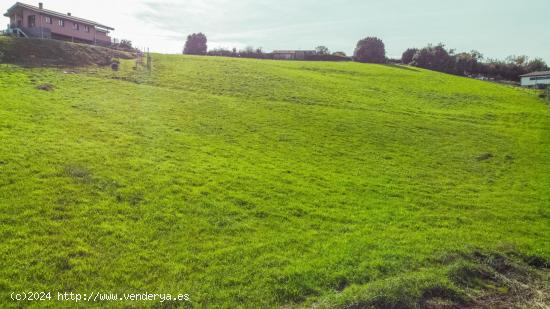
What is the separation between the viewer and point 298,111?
116 feet

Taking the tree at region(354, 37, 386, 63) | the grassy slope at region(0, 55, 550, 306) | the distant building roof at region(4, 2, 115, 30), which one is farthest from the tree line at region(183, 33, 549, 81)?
the grassy slope at region(0, 55, 550, 306)

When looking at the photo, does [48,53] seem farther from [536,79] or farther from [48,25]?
[536,79]

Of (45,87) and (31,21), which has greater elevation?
(31,21)

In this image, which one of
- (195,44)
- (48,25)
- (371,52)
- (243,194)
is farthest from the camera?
(195,44)

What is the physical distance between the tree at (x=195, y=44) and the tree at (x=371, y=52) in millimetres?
48614

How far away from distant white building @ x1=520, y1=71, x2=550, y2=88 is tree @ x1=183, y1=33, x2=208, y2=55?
303 feet

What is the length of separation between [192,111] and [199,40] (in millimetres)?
95387

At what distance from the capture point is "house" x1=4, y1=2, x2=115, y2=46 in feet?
167

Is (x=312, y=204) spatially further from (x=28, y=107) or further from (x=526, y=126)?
(x=526, y=126)

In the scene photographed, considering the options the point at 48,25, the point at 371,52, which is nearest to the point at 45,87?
the point at 48,25

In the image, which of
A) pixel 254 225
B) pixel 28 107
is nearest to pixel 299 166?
pixel 254 225

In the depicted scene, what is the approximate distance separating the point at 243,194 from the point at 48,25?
5610 cm

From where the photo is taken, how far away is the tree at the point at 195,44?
117 meters

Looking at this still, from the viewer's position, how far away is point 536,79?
94688mm
